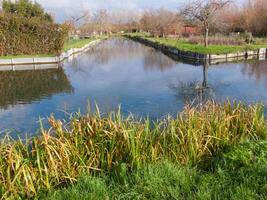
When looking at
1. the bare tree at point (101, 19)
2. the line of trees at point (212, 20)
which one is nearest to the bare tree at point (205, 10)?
the line of trees at point (212, 20)

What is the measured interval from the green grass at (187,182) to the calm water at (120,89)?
402 cm

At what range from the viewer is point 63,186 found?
3.92 meters

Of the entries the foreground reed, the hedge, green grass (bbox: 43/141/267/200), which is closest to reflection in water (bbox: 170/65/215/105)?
the foreground reed

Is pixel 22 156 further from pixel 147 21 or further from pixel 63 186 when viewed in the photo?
pixel 147 21

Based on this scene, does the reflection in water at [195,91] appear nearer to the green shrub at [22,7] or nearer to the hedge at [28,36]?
the hedge at [28,36]

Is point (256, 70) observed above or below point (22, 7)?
below

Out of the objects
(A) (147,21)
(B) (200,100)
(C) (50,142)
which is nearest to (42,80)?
(B) (200,100)

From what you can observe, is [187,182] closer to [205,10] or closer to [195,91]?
[195,91]

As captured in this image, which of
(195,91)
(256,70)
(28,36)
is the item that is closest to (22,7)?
(28,36)

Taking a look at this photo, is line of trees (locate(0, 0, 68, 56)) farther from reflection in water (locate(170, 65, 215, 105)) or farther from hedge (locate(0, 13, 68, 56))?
reflection in water (locate(170, 65, 215, 105))

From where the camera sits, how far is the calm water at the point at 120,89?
9.44 m

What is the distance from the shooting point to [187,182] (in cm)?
366

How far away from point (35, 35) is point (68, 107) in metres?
13.6

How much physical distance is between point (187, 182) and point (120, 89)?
912cm
